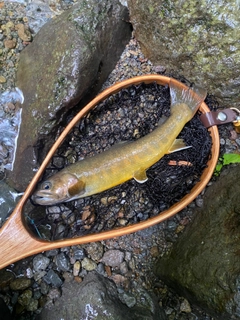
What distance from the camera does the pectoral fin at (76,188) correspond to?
285 cm

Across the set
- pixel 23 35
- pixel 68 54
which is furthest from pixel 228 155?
pixel 23 35

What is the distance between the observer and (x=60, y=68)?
10.6ft

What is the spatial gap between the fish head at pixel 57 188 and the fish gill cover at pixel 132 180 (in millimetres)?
255

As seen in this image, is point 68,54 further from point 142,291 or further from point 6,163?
point 142,291

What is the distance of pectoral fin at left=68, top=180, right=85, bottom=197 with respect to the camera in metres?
2.85

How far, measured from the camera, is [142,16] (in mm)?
3381

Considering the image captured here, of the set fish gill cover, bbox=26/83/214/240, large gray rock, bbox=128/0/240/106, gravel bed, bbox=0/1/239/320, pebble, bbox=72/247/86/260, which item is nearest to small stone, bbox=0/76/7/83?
gravel bed, bbox=0/1/239/320

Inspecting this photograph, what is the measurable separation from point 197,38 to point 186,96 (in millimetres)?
557

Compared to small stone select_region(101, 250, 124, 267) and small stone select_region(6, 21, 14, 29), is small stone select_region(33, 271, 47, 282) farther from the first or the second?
small stone select_region(6, 21, 14, 29)

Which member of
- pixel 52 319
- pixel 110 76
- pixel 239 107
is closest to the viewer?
pixel 52 319

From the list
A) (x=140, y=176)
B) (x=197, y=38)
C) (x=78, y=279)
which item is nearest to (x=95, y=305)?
(x=78, y=279)

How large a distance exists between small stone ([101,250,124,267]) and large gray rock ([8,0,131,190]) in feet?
3.48

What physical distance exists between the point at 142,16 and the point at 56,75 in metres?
1.02

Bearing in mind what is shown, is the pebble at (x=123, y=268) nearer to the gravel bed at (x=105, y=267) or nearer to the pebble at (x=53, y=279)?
the gravel bed at (x=105, y=267)
